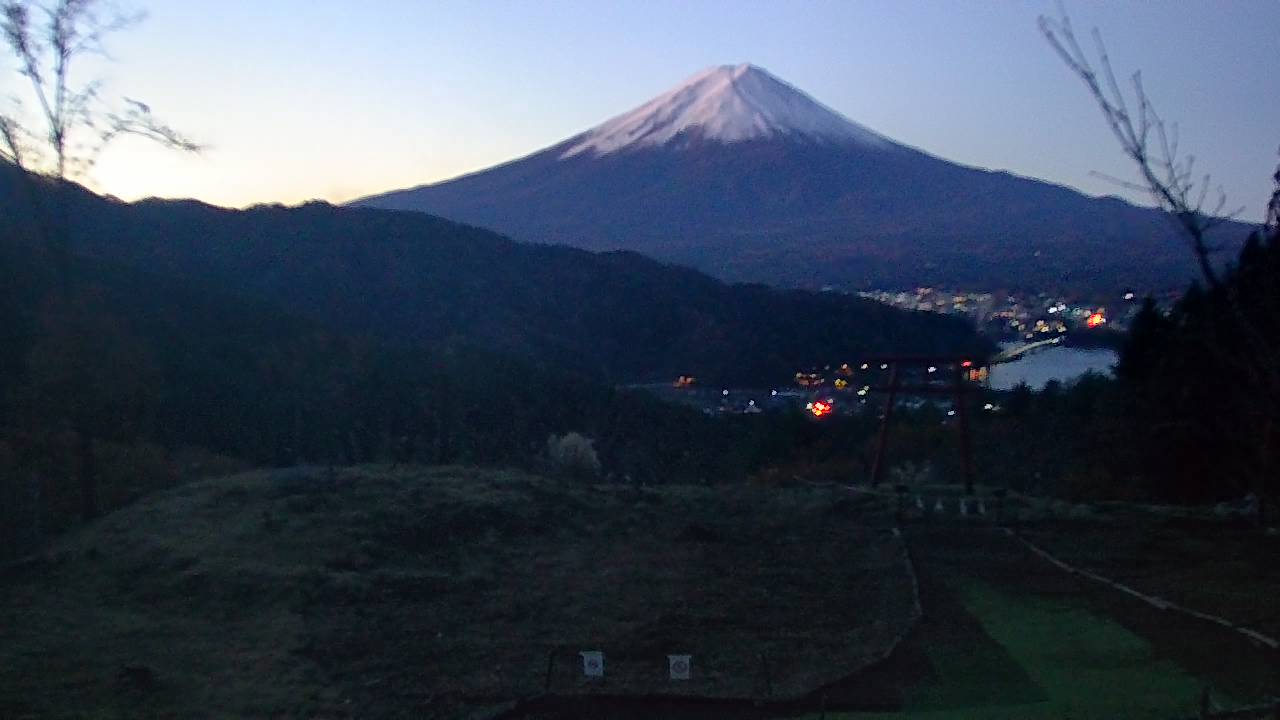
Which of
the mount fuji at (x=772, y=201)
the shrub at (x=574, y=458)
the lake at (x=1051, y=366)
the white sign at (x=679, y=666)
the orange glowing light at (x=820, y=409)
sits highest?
the mount fuji at (x=772, y=201)

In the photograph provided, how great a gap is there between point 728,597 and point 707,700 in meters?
2.63

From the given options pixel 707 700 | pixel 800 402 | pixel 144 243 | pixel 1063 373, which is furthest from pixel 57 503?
pixel 144 243

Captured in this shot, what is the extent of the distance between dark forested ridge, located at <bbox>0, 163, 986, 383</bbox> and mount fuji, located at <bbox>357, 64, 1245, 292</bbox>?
1485 centimetres

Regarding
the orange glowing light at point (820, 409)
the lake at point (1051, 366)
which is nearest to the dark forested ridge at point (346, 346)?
the orange glowing light at point (820, 409)

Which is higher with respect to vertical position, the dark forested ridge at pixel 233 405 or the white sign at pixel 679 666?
the dark forested ridge at pixel 233 405

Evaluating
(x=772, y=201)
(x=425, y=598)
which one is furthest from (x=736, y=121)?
(x=425, y=598)

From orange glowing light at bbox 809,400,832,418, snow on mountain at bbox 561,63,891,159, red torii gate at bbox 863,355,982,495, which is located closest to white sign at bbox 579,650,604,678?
red torii gate at bbox 863,355,982,495

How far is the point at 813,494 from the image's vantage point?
14141 mm

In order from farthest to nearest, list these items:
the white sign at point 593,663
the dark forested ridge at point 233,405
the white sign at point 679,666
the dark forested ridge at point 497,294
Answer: the dark forested ridge at point 497,294 → the dark forested ridge at point 233,405 → the white sign at point 679,666 → the white sign at point 593,663

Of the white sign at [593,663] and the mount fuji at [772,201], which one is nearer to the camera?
the white sign at [593,663]

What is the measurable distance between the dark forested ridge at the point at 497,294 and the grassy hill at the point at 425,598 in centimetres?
2409

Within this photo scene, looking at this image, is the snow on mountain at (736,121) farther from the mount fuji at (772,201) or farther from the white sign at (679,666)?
the white sign at (679,666)

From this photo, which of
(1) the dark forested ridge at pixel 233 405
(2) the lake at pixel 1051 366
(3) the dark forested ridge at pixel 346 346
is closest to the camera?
(1) the dark forested ridge at pixel 233 405

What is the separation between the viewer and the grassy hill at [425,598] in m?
7.08
